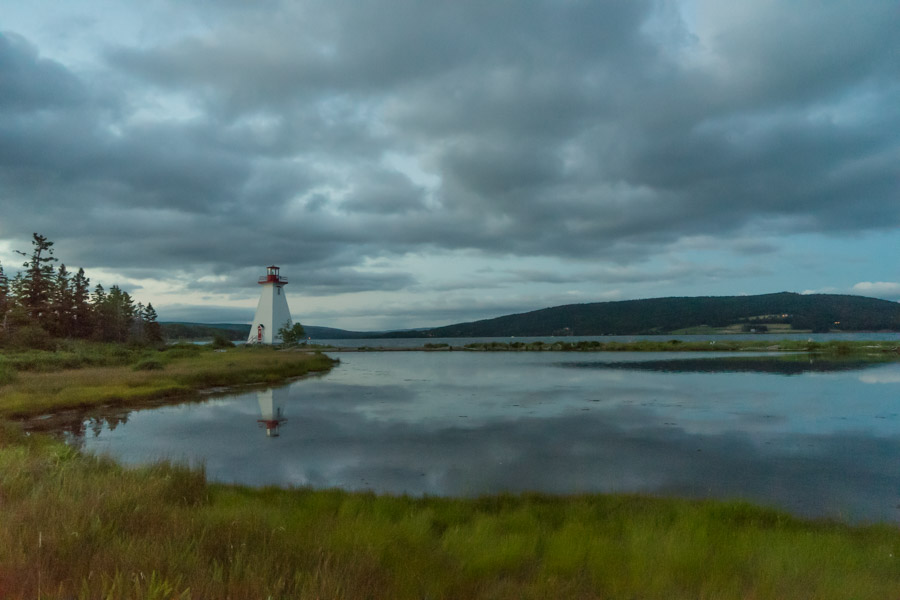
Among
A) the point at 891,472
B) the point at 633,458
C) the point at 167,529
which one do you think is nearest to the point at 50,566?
the point at 167,529

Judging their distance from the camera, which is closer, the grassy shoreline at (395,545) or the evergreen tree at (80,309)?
the grassy shoreline at (395,545)

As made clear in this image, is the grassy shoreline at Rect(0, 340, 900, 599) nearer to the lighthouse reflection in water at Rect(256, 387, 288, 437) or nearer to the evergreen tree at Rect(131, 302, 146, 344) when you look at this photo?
the lighthouse reflection in water at Rect(256, 387, 288, 437)

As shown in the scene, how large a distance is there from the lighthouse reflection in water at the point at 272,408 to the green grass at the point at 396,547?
10.3 m

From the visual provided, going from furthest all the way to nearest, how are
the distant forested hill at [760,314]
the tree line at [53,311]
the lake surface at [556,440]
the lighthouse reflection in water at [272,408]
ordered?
the distant forested hill at [760,314], the tree line at [53,311], the lighthouse reflection in water at [272,408], the lake surface at [556,440]

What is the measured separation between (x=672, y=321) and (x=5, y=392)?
189m

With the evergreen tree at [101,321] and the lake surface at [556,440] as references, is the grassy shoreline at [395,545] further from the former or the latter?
the evergreen tree at [101,321]

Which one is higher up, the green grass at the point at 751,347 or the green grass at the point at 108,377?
the green grass at the point at 108,377

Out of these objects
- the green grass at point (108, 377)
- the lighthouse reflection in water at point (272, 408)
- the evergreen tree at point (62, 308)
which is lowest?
the lighthouse reflection in water at point (272, 408)

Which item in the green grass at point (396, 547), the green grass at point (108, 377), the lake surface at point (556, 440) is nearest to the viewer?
the green grass at point (396, 547)

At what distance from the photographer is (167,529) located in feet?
17.7

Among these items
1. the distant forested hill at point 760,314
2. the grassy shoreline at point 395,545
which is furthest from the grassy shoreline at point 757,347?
the distant forested hill at point 760,314

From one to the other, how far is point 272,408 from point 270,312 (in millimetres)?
53439

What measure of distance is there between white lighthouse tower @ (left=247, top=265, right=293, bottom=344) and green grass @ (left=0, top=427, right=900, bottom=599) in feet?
223

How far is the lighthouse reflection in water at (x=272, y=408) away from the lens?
776 inches
